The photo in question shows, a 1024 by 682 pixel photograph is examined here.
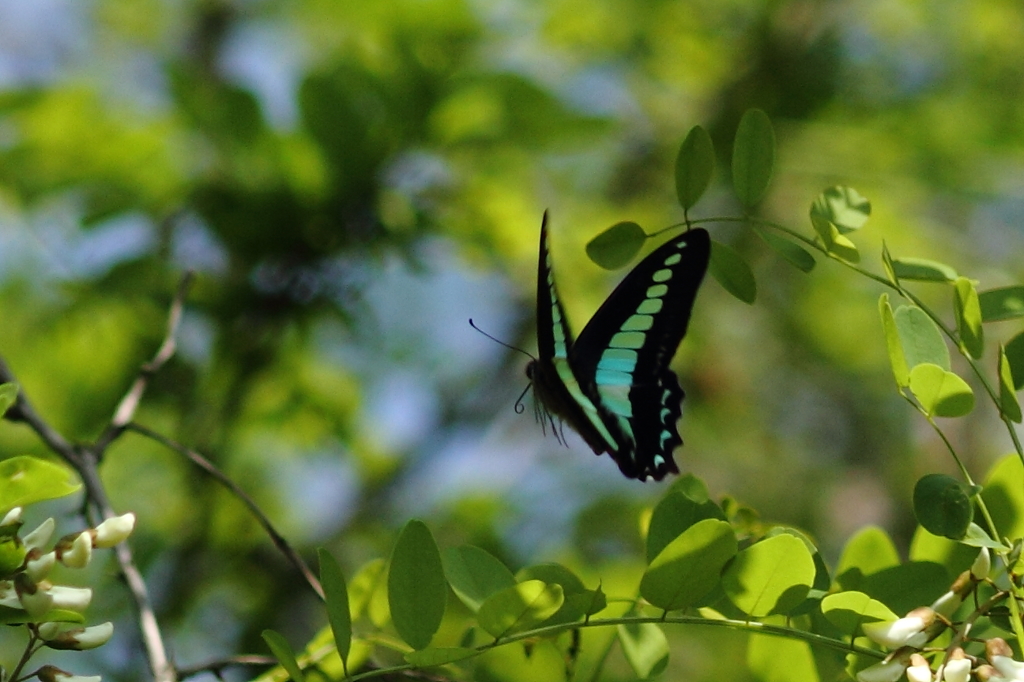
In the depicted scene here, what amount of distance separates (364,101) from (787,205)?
1694 mm

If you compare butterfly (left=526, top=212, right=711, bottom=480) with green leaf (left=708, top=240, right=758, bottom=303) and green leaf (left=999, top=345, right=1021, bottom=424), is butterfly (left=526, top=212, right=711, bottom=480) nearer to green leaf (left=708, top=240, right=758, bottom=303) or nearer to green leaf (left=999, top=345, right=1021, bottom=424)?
green leaf (left=708, top=240, right=758, bottom=303)

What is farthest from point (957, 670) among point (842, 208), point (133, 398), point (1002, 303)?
point (133, 398)

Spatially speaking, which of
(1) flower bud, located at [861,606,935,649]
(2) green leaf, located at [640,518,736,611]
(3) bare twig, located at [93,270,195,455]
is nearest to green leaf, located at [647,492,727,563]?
(2) green leaf, located at [640,518,736,611]

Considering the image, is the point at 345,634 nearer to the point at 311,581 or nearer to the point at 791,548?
the point at 311,581

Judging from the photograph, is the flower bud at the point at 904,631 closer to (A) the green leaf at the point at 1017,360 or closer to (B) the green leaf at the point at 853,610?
(B) the green leaf at the point at 853,610

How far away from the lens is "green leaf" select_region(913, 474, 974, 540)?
70cm

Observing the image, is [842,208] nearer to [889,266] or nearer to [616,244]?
[889,266]

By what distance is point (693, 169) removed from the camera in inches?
35.3

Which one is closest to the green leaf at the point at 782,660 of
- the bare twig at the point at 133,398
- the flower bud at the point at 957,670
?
the flower bud at the point at 957,670

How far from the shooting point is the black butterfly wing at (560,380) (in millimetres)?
1050

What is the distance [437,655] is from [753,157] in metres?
0.51

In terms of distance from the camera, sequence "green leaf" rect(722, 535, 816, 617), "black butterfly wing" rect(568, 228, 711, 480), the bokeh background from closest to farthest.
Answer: "green leaf" rect(722, 535, 816, 617)
"black butterfly wing" rect(568, 228, 711, 480)
the bokeh background

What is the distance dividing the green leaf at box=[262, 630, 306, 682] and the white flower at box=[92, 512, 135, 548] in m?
0.12

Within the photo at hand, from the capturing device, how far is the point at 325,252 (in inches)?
66.2
